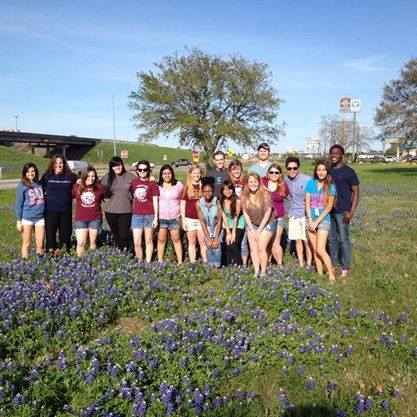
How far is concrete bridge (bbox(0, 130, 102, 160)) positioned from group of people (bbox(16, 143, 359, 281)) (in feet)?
238

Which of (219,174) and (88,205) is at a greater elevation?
(219,174)

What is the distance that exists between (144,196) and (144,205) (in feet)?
0.58

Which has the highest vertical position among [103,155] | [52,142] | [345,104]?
[345,104]

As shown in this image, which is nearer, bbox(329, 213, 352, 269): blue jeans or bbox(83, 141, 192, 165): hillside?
bbox(329, 213, 352, 269): blue jeans

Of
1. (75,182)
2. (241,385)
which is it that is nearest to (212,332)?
(241,385)

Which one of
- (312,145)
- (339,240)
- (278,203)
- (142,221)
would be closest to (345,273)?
(339,240)

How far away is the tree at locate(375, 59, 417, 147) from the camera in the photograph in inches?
1777

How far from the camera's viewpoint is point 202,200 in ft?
27.0

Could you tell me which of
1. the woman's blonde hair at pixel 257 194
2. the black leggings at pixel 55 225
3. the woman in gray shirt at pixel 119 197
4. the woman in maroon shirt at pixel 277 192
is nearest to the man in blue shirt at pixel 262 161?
the woman in maroon shirt at pixel 277 192

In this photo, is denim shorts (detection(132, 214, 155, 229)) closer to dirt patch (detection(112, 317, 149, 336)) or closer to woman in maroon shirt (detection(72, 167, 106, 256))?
woman in maroon shirt (detection(72, 167, 106, 256))

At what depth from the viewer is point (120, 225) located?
344 inches

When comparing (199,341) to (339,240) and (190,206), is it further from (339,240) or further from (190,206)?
(339,240)

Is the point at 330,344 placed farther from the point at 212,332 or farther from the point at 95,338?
the point at 95,338

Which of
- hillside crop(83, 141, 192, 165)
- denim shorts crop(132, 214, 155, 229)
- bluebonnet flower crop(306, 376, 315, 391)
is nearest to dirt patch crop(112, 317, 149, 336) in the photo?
bluebonnet flower crop(306, 376, 315, 391)
